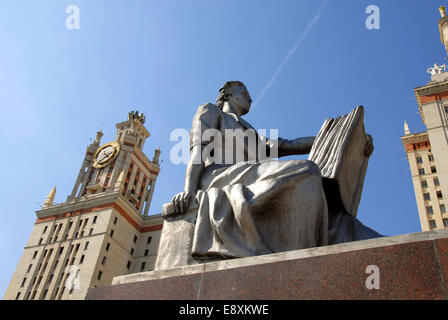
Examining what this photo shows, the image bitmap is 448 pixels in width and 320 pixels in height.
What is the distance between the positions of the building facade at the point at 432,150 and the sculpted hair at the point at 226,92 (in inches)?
1612

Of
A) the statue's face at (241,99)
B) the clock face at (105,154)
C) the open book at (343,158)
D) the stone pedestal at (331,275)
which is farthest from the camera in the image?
the clock face at (105,154)

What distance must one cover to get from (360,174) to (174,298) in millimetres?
2424

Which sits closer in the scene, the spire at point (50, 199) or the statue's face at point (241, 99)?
the statue's face at point (241, 99)

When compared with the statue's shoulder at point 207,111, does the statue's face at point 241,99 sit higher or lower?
higher

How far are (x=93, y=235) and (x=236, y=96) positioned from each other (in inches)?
2237

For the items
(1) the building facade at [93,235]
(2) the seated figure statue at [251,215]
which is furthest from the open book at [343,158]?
(1) the building facade at [93,235]

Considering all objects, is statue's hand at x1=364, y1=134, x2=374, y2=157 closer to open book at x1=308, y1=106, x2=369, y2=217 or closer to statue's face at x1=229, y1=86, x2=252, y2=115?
open book at x1=308, y1=106, x2=369, y2=217

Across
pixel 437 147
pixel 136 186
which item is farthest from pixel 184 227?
pixel 136 186

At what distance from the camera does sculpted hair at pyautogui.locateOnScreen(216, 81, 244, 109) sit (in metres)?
5.79

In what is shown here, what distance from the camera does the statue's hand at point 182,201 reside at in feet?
13.9

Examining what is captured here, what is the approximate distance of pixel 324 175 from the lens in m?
4.09

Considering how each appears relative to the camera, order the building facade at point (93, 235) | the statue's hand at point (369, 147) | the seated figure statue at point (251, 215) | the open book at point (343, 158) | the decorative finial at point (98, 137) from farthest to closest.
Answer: the decorative finial at point (98, 137), the building facade at point (93, 235), the statue's hand at point (369, 147), the open book at point (343, 158), the seated figure statue at point (251, 215)

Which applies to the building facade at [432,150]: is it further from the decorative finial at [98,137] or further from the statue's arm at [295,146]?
the decorative finial at [98,137]
